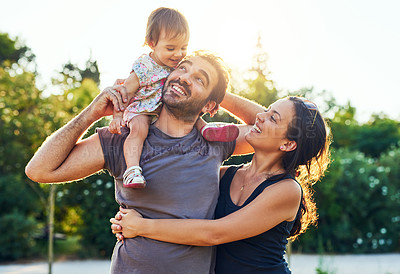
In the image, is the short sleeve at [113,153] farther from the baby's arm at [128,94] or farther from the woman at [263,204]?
the woman at [263,204]

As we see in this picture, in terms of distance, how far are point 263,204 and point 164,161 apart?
1.87 ft

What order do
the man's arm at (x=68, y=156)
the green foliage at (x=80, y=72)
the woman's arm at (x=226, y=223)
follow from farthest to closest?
→ the green foliage at (x=80, y=72) → the man's arm at (x=68, y=156) → the woman's arm at (x=226, y=223)

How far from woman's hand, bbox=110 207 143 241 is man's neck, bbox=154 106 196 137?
0.51 metres

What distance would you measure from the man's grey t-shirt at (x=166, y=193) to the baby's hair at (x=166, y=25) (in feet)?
2.13

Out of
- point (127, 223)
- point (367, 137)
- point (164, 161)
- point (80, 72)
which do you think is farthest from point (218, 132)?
point (80, 72)

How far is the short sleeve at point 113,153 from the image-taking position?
96.2 inches

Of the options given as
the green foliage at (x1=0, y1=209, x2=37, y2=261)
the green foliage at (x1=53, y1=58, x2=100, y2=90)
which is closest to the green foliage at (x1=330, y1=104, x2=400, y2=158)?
the green foliage at (x1=0, y1=209, x2=37, y2=261)

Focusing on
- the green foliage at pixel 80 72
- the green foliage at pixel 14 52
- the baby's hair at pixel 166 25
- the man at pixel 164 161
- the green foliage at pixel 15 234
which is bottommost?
the green foliage at pixel 15 234

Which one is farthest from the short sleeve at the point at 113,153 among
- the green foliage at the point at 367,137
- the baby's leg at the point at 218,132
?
the green foliage at the point at 367,137

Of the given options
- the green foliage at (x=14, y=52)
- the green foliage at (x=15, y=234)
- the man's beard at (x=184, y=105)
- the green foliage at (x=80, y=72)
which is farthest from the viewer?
the green foliage at (x=80, y=72)

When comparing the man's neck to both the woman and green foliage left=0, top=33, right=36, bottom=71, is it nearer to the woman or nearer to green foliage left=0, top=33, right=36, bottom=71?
the woman

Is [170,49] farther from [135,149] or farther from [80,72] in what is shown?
[80,72]

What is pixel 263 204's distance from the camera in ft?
7.59

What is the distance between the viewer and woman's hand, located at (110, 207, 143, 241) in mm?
2271
